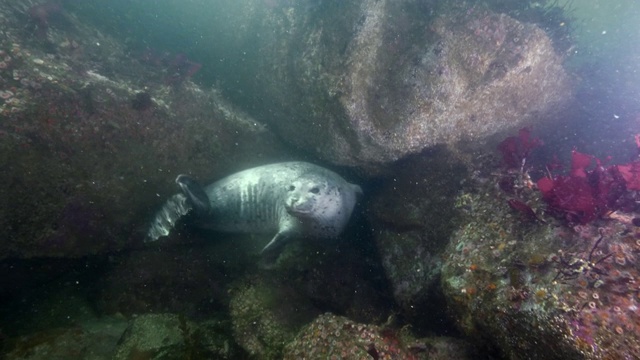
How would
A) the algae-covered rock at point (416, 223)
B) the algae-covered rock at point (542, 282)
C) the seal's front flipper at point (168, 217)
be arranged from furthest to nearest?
the seal's front flipper at point (168, 217)
the algae-covered rock at point (416, 223)
the algae-covered rock at point (542, 282)

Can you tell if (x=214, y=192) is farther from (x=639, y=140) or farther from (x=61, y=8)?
(x=639, y=140)

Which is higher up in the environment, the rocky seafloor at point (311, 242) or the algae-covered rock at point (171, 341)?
the rocky seafloor at point (311, 242)

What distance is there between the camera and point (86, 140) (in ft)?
15.8

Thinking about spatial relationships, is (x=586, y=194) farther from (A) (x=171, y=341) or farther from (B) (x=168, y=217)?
(B) (x=168, y=217)

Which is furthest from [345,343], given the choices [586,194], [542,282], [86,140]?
[86,140]

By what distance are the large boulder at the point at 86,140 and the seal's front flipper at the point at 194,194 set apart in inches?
21.6

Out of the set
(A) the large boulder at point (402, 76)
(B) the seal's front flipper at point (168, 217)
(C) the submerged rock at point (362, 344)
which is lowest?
(C) the submerged rock at point (362, 344)

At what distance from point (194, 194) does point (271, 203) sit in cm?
120

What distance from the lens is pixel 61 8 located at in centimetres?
646

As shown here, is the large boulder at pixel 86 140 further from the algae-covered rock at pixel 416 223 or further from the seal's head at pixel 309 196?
the algae-covered rock at pixel 416 223

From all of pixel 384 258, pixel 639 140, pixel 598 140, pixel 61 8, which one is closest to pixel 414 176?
pixel 384 258

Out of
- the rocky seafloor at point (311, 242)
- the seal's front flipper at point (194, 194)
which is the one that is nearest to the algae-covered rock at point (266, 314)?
the rocky seafloor at point (311, 242)

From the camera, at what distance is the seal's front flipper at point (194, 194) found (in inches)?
198

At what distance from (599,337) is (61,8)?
938 cm
